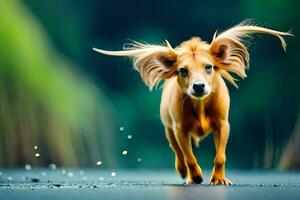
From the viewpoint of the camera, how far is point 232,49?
183 inches

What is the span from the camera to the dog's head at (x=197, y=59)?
14.7ft

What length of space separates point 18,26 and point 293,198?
105 inches

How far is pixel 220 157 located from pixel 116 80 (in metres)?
1.16

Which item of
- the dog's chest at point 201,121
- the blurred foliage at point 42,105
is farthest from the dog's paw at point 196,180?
the blurred foliage at point 42,105

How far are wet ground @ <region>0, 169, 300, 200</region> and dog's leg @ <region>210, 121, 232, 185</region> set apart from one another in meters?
0.08

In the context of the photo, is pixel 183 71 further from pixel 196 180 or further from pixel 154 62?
pixel 196 180

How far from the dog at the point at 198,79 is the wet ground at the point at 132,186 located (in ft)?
0.82

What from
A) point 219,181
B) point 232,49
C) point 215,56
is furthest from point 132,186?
point 232,49

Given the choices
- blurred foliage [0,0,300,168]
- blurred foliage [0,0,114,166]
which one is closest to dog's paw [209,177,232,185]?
blurred foliage [0,0,300,168]

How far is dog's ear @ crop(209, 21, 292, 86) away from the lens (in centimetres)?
461

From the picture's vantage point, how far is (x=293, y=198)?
12.3 feet

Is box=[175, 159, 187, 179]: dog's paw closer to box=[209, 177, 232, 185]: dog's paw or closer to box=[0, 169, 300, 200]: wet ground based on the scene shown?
box=[0, 169, 300, 200]: wet ground

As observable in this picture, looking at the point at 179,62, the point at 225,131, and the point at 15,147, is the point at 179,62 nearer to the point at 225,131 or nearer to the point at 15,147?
the point at 225,131

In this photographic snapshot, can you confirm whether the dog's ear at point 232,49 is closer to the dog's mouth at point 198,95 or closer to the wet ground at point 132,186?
the dog's mouth at point 198,95
